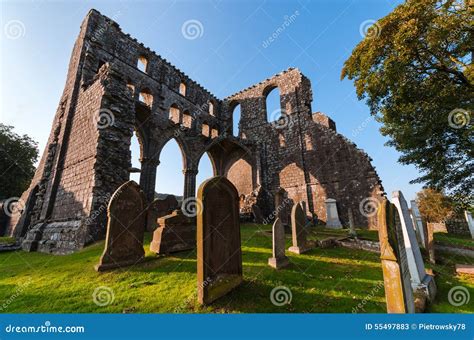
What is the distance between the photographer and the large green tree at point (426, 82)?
8203mm

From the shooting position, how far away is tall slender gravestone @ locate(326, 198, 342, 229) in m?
12.3

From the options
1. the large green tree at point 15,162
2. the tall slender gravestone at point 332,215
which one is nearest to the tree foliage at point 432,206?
the tall slender gravestone at point 332,215

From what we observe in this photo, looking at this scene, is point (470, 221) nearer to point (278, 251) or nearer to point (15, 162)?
point (278, 251)

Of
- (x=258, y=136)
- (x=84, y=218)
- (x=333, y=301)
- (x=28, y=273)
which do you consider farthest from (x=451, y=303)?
(x=258, y=136)

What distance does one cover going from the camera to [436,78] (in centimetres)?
996
